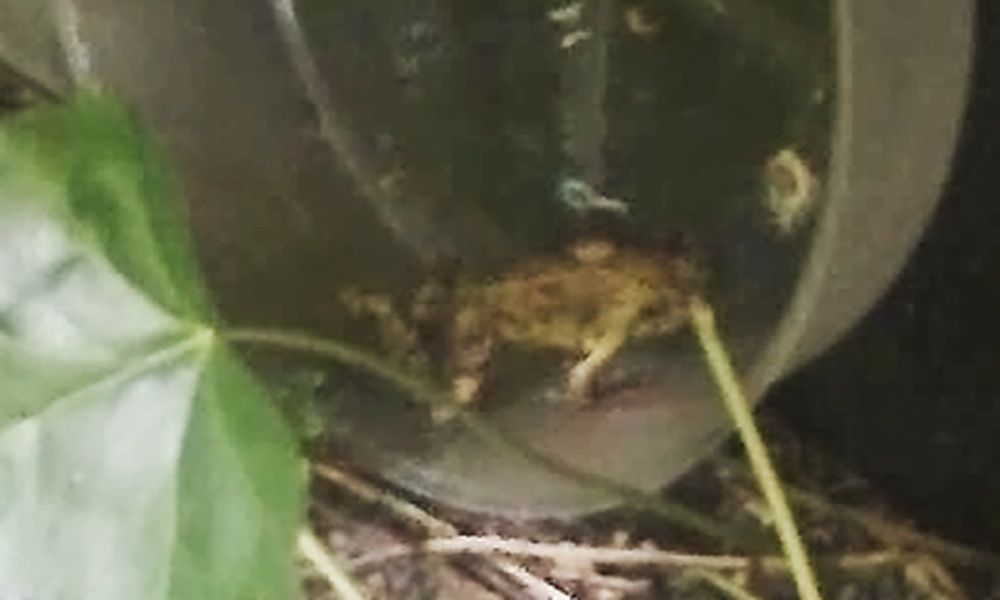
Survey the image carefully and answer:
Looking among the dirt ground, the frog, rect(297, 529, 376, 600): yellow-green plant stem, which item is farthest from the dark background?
rect(297, 529, 376, 600): yellow-green plant stem

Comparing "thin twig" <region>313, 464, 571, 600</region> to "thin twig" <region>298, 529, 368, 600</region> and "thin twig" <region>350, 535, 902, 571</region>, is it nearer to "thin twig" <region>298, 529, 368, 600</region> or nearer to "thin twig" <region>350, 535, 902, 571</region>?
"thin twig" <region>350, 535, 902, 571</region>

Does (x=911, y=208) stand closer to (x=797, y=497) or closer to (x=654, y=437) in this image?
(x=654, y=437)

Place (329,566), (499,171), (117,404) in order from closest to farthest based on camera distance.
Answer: (117,404) → (329,566) → (499,171)

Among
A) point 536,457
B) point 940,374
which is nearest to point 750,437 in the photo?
point 536,457

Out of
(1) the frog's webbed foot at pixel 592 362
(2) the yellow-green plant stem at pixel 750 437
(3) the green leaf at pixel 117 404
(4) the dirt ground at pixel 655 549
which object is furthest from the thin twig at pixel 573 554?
(3) the green leaf at pixel 117 404

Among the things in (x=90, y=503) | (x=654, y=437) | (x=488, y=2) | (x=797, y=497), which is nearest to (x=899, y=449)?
(x=797, y=497)

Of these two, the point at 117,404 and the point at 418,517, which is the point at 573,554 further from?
the point at 117,404
